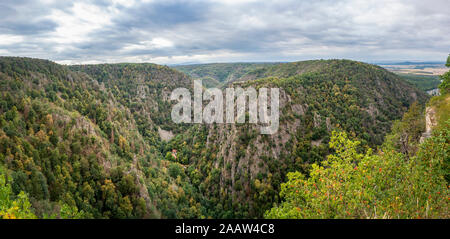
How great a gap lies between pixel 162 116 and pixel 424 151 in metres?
169

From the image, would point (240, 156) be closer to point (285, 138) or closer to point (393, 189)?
point (285, 138)

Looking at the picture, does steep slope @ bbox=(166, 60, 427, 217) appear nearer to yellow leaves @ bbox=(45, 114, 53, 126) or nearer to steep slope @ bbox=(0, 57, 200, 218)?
steep slope @ bbox=(0, 57, 200, 218)

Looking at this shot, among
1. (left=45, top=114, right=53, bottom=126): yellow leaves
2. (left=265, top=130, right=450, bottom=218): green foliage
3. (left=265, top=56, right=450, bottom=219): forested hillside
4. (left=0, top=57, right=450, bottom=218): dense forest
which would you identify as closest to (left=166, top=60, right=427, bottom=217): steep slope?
(left=0, top=57, right=450, bottom=218): dense forest

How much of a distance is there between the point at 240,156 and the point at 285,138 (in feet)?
60.5

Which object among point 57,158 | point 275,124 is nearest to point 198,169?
point 275,124

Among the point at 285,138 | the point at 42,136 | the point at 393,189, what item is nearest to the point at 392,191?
the point at 393,189

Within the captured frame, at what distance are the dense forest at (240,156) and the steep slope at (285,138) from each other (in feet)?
1.56

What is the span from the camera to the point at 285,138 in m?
82.4

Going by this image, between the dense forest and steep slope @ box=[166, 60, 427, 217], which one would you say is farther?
steep slope @ box=[166, 60, 427, 217]

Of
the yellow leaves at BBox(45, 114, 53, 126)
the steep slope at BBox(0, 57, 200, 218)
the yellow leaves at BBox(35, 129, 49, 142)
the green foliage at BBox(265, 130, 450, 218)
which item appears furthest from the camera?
the yellow leaves at BBox(45, 114, 53, 126)

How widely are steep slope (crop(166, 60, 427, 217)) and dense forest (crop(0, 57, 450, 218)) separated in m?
0.48

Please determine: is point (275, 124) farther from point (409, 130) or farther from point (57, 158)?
point (57, 158)

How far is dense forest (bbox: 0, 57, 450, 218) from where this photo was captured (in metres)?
13.9

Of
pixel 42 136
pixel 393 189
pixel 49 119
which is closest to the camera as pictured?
pixel 393 189
